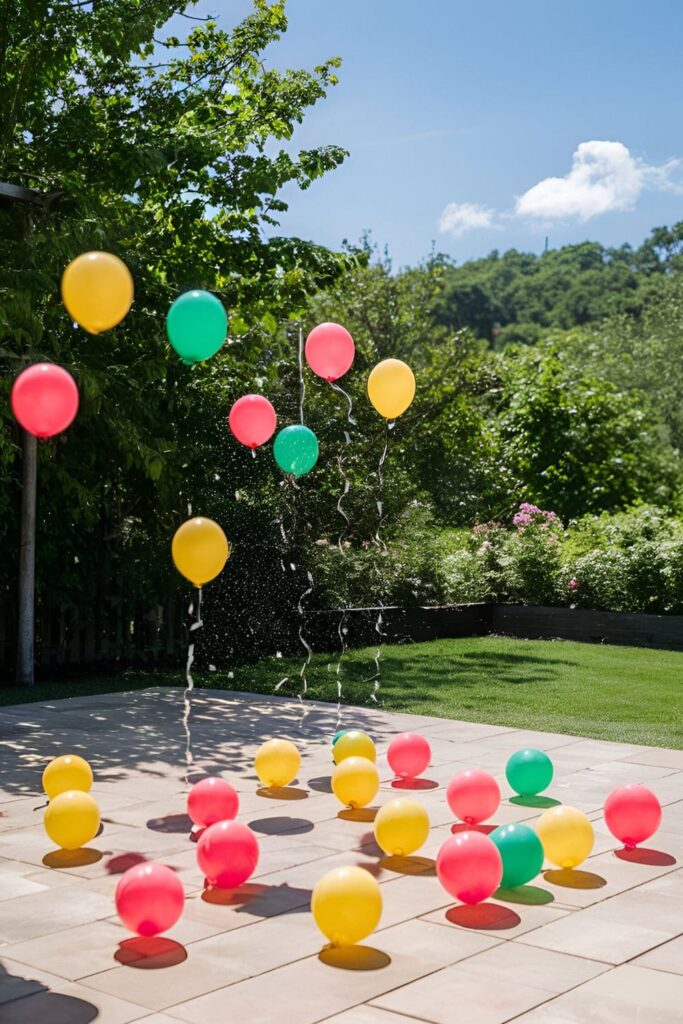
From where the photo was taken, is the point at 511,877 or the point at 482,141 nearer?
the point at 511,877

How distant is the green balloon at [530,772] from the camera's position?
24.6 ft

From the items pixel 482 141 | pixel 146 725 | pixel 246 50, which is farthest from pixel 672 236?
pixel 146 725

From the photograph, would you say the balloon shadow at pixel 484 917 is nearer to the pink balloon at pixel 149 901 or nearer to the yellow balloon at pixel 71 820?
the pink balloon at pixel 149 901

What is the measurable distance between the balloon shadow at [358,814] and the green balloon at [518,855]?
5.10ft

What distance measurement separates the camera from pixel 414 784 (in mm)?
8109

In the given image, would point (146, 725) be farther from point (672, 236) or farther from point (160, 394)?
point (672, 236)

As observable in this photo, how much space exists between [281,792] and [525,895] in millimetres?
2548

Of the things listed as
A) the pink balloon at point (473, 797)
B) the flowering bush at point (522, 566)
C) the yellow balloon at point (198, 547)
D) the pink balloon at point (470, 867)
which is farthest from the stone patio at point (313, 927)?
the flowering bush at point (522, 566)

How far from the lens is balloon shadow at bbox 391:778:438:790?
26.3 ft

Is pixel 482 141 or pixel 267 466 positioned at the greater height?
pixel 482 141

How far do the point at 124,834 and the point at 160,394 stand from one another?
300 inches

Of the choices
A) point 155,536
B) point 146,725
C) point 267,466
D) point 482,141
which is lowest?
point 146,725

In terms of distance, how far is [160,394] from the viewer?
1362cm

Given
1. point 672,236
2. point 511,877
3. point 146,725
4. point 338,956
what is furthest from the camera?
point 672,236
